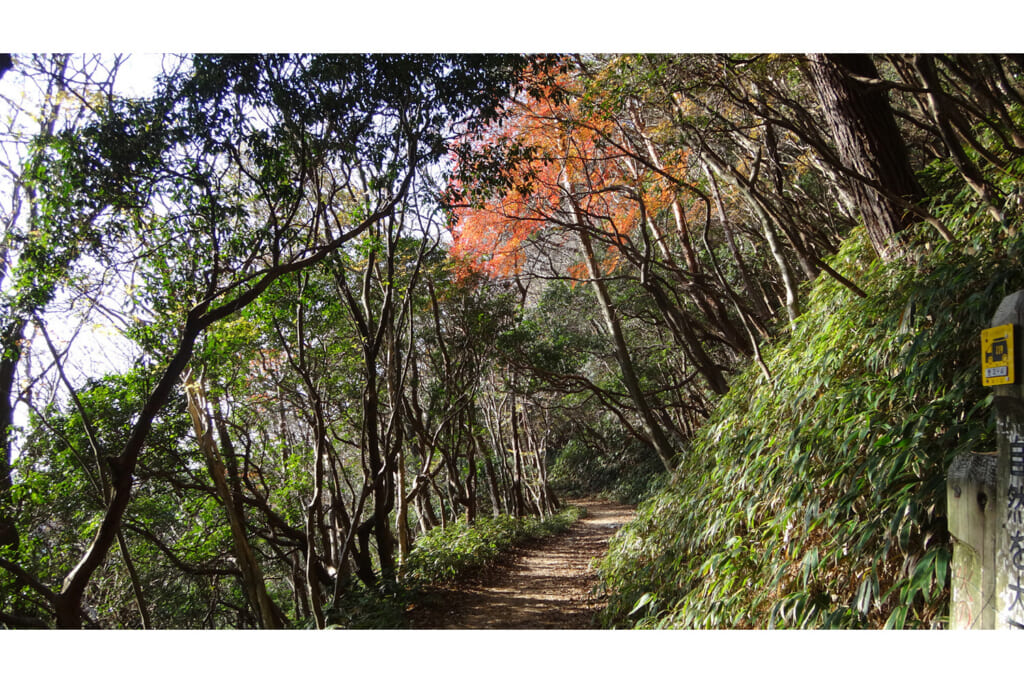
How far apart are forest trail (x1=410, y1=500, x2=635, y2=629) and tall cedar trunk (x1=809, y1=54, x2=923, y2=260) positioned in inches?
111

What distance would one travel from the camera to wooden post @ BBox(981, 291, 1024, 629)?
4.58ft

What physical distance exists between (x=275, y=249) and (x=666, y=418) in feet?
24.3

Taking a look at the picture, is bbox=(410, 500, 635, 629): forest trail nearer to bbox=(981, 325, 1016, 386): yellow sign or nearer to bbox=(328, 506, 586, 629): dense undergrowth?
bbox=(328, 506, 586, 629): dense undergrowth

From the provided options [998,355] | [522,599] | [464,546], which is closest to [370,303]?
[522,599]

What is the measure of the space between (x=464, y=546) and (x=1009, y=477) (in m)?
5.15

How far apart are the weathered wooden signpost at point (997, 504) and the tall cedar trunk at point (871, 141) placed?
1.73 m

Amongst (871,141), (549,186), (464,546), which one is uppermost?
(549,186)

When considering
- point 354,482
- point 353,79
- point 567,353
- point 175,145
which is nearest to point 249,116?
point 175,145

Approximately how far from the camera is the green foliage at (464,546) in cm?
501

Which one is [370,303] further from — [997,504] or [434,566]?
[997,504]

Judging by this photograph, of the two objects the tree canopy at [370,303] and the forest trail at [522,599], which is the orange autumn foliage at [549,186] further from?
the forest trail at [522,599]

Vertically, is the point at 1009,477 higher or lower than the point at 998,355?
lower

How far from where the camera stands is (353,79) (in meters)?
3.14

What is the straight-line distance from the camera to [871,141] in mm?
Answer: 2998
